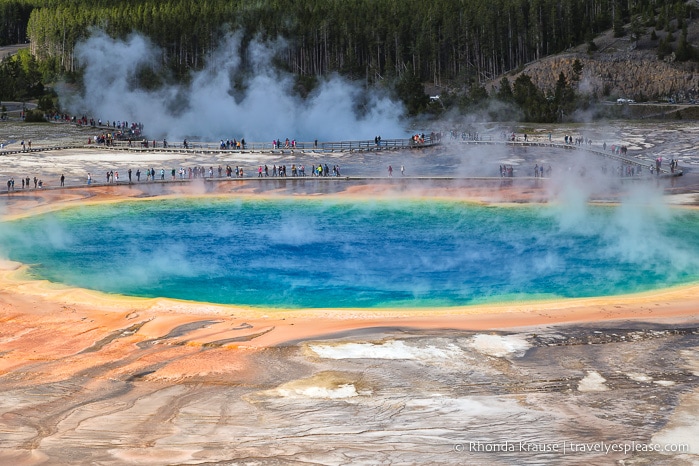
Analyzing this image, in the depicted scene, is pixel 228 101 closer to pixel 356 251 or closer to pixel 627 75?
pixel 627 75

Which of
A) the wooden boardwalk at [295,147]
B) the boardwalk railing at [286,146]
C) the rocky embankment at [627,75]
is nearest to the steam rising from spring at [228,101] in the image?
the boardwalk railing at [286,146]

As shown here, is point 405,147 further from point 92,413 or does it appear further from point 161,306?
point 92,413

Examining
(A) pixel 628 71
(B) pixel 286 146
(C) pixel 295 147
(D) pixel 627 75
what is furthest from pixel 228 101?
(A) pixel 628 71

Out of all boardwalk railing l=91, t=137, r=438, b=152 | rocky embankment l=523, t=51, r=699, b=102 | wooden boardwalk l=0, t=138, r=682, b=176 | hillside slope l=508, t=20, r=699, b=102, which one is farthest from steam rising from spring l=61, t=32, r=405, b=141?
hillside slope l=508, t=20, r=699, b=102

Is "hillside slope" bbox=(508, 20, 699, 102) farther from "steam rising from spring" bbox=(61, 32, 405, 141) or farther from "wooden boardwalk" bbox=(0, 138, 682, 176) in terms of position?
"wooden boardwalk" bbox=(0, 138, 682, 176)

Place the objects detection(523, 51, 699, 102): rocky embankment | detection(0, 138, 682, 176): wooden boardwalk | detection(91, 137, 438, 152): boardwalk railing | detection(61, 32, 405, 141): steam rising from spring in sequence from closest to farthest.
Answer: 1. detection(0, 138, 682, 176): wooden boardwalk
2. detection(91, 137, 438, 152): boardwalk railing
3. detection(61, 32, 405, 141): steam rising from spring
4. detection(523, 51, 699, 102): rocky embankment

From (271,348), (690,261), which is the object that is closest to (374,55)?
(690,261)

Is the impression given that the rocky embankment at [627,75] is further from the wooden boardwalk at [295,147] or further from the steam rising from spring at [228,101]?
the wooden boardwalk at [295,147]

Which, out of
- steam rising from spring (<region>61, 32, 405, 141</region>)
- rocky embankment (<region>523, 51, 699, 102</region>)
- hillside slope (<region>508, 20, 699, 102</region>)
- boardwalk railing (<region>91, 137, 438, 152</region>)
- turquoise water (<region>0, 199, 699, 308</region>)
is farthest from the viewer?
hillside slope (<region>508, 20, 699, 102</region>)
